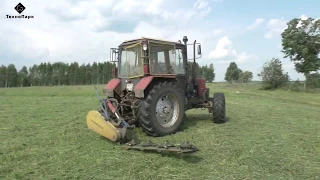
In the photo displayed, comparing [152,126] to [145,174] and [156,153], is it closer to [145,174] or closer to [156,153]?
[156,153]

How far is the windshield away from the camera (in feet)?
24.1

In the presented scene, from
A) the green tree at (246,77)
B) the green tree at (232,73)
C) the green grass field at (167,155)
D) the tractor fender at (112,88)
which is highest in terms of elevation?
the green tree at (232,73)

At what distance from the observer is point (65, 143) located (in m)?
6.16

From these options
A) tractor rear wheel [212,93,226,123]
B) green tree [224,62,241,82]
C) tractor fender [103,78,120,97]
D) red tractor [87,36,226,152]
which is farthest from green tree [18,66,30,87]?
tractor rear wheel [212,93,226,123]

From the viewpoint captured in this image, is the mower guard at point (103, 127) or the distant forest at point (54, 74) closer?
the mower guard at point (103, 127)

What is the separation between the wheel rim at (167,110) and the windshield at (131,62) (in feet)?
2.77

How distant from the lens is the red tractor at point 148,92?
650 cm

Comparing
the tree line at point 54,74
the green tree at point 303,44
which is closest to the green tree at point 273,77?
the green tree at point 303,44

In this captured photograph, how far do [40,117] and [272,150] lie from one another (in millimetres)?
7049

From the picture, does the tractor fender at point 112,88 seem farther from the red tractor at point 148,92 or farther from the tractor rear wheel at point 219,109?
the tractor rear wheel at point 219,109

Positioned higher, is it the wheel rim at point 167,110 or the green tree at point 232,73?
the green tree at point 232,73

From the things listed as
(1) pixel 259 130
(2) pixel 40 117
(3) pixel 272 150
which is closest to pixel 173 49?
(1) pixel 259 130

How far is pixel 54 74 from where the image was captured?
8138cm

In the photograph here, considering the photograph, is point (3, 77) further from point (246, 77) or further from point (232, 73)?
point (246, 77)
